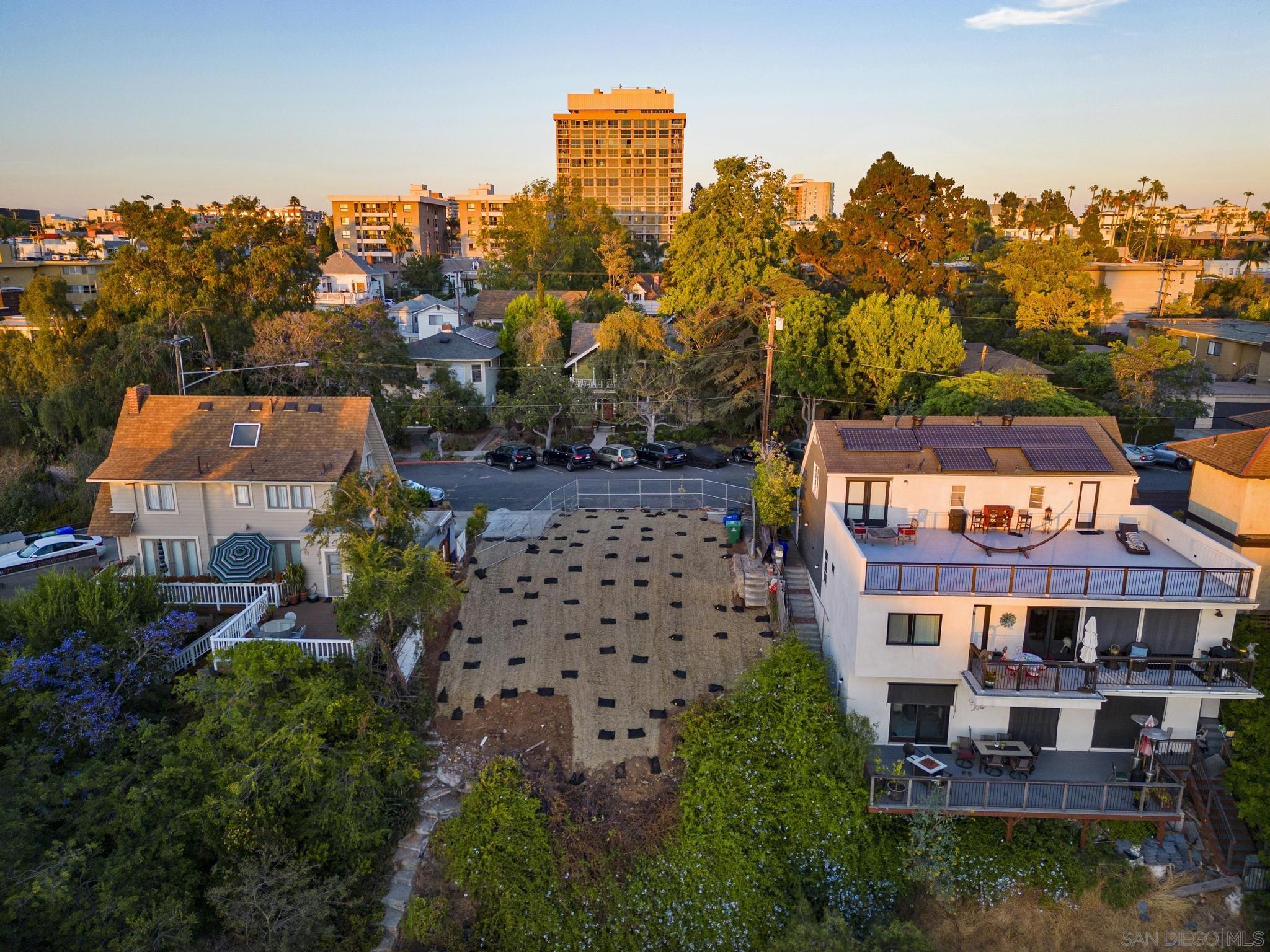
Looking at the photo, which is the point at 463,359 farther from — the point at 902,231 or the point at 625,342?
the point at 902,231

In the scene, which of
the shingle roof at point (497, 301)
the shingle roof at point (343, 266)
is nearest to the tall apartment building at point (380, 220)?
the shingle roof at point (343, 266)

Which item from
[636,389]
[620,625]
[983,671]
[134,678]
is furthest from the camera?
[636,389]

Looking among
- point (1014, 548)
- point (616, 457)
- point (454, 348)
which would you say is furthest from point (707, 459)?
point (1014, 548)

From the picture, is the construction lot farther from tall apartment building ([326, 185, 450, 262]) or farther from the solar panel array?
tall apartment building ([326, 185, 450, 262])

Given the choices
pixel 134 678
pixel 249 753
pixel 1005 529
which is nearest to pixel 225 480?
pixel 134 678

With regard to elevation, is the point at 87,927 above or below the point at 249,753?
below

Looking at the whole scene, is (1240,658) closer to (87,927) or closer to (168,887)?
(168,887)

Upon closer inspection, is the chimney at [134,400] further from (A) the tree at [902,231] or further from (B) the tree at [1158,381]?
(B) the tree at [1158,381]
